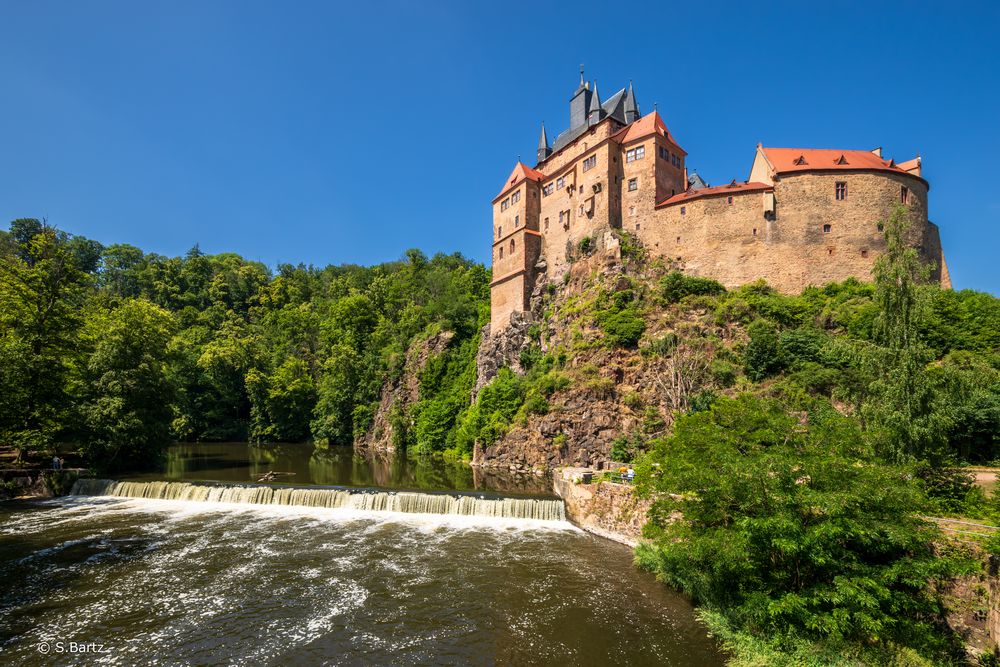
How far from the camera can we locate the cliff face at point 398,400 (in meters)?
54.7

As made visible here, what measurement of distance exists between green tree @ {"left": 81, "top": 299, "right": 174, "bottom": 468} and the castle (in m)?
32.1

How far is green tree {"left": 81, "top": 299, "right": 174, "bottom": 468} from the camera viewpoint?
3066 cm

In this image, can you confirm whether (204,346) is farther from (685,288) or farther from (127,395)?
(685,288)

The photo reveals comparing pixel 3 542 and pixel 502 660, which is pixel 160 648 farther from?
pixel 3 542

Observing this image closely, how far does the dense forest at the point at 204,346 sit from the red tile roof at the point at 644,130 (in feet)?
85.2

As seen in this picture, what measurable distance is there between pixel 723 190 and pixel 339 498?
40163 millimetres

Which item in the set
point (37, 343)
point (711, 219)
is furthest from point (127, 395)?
point (711, 219)

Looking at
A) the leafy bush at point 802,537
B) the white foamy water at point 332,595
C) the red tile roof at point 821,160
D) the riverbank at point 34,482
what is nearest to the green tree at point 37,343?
the riverbank at point 34,482

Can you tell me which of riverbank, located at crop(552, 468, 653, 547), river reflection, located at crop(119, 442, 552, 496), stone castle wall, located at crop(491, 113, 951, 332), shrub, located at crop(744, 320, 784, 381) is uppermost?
stone castle wall, located at crop(491, 113, 951, 332)

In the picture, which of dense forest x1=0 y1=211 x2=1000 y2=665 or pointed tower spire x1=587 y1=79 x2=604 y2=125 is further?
pointed tower spire x1=587 y1=79 x2=604 y2=125

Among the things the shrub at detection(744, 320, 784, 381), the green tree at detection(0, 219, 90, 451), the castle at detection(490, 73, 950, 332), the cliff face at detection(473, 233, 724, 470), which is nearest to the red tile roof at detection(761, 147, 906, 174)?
the castle at detection(490, 73, 950, 332)

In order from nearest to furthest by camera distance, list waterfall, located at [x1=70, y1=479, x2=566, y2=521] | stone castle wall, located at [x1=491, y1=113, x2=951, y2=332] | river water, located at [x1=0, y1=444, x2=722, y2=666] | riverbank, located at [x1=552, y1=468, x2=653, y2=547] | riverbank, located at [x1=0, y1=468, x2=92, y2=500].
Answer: river water, located at [x1=0, y1=444, x2=722, y2=666], riverbank, located at [x1=552, y1=468, x2=653, y2=547], waterfall, located at [x1=70, y1=479, x2=566, y2=521], riverbank, located at [x1=0, y1=468, x2=92, y2=500], stone castle wall, located at [x1=491, y1=113, x2=951, y2=332]

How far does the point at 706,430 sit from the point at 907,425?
6.42m

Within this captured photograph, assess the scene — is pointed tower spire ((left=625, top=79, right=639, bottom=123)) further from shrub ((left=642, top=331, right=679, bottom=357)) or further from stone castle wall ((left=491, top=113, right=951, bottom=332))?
shrub ((left=642, top=331, right=679, bottom=357))
